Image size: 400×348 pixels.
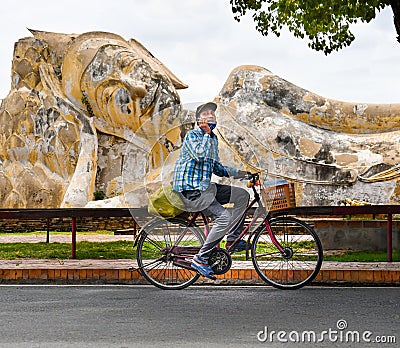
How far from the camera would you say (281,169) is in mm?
21828

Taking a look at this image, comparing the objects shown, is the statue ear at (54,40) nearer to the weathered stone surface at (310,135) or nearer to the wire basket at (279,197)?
the weathered stone surface at (310,135)

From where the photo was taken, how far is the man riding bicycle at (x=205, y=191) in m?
8.97

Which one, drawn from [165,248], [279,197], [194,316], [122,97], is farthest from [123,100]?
[194,316]

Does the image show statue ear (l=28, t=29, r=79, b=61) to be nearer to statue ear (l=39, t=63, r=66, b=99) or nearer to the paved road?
statue ear (l=39, t=63, r=66, b=99)

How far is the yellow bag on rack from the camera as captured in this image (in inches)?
359

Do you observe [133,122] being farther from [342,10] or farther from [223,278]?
[223,278]

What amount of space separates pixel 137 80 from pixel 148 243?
15.4 meters

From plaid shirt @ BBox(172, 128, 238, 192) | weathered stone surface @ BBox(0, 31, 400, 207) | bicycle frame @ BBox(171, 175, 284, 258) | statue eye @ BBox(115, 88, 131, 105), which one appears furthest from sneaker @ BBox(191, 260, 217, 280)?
statue eye @ BBox(115, 88, 131, 105)

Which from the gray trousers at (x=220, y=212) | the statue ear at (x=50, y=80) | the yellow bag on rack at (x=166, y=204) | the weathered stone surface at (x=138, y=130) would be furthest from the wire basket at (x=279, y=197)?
the statue ear at (x=50, y=80)

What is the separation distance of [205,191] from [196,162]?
32 centimetres

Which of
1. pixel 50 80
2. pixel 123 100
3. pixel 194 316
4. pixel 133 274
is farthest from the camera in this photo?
pixel 50 80

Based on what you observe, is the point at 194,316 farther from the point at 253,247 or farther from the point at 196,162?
the point at 196,162

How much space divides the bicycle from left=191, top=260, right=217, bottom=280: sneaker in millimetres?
145

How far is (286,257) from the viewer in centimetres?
929
